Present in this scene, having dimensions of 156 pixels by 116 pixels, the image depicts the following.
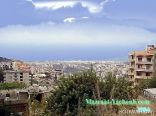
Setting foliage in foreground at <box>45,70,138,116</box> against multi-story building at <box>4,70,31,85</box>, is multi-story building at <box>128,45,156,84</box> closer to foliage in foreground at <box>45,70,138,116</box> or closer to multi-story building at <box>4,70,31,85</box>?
foliage in foreground at <box>45,70,138,116</box>

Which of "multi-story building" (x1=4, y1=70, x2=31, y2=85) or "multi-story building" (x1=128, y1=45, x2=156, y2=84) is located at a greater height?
Result: "multi-story building" (x1=128, y1=45, x2=156, y2=84)

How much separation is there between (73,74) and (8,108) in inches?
421

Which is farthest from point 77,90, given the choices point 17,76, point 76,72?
point 17,76

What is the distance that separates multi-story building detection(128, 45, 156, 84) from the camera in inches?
2342

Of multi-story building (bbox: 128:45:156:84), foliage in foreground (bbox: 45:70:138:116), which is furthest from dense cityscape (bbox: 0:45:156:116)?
foliage in foreground (bbox: 45:70:138:116)

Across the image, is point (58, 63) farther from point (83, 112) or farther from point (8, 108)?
point (83, 112)

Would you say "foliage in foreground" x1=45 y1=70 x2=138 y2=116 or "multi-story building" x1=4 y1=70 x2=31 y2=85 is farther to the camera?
"multi-story building" x1=4 y1=70 x2=31 y2=85

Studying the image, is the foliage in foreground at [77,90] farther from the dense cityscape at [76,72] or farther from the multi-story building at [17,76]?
the multi-story building at [17,76]

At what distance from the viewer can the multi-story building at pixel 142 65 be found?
59.5 metres

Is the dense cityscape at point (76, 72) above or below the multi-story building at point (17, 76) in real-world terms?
above

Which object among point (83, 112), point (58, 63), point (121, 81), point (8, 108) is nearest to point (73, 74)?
point (121, 81)

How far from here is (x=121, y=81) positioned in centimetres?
1783

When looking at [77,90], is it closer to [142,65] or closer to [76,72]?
[76,72]

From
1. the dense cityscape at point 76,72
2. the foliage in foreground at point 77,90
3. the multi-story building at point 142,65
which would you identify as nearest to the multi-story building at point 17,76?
the dense cityscape at point 76,72
